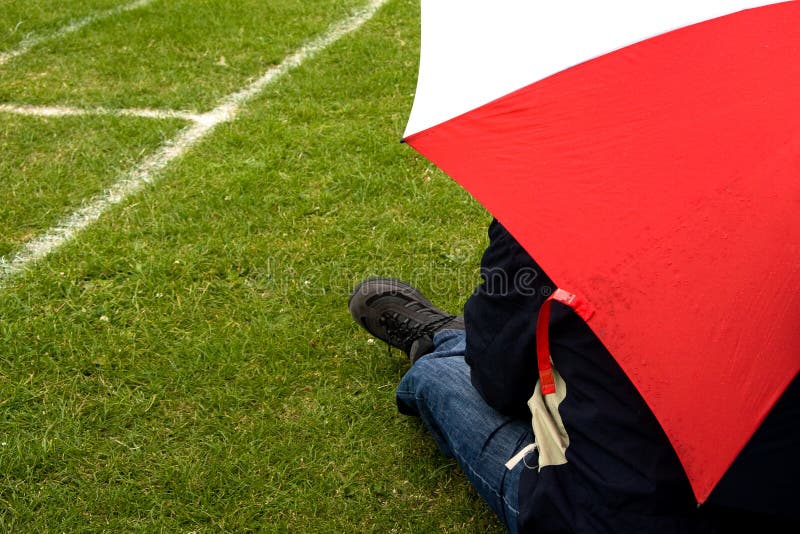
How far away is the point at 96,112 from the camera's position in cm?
450

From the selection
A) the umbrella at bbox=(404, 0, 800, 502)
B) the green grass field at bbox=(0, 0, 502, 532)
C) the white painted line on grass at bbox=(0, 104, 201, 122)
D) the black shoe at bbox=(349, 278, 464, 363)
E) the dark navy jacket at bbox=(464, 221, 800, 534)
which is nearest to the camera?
the umbrella at bbox=(404, 0, 800, 502)

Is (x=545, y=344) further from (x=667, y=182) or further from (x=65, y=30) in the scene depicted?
(x=65, y=30)

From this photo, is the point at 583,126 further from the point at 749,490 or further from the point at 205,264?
the point at 205,264

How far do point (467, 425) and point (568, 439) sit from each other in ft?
1.29

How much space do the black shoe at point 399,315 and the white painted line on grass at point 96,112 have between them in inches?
75.2

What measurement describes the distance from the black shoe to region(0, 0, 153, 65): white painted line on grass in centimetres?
330

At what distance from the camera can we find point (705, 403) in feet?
4.79

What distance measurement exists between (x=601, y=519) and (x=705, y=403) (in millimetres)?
457

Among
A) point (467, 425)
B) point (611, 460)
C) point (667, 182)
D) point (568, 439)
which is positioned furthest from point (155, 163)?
point (667, 182)

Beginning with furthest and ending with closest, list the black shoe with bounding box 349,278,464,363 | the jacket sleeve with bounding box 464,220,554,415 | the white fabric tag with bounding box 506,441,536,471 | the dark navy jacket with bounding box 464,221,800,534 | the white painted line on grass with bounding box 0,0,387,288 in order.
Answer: the white painted line on grass with bounding box 0,0,387,288 < the black shoe with bounding box 349,278,464,363 < the white fabric tag with bounding box 506,441,536,471 < the jacket sleeve with bounding box 464,220,554,415 < the dark navy jacket with bounding box 464,221,800,534

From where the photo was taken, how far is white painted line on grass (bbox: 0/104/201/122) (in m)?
4.48

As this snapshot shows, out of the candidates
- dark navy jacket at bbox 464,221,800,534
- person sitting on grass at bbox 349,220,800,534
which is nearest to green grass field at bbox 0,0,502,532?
person sitting on grass at bbox 349,220,800,534

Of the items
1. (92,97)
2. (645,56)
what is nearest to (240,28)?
(92,97)

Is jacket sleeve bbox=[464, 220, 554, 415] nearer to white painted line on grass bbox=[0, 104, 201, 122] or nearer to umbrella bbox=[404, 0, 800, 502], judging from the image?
umbrella bbox=[404, 0, 800, 502]
